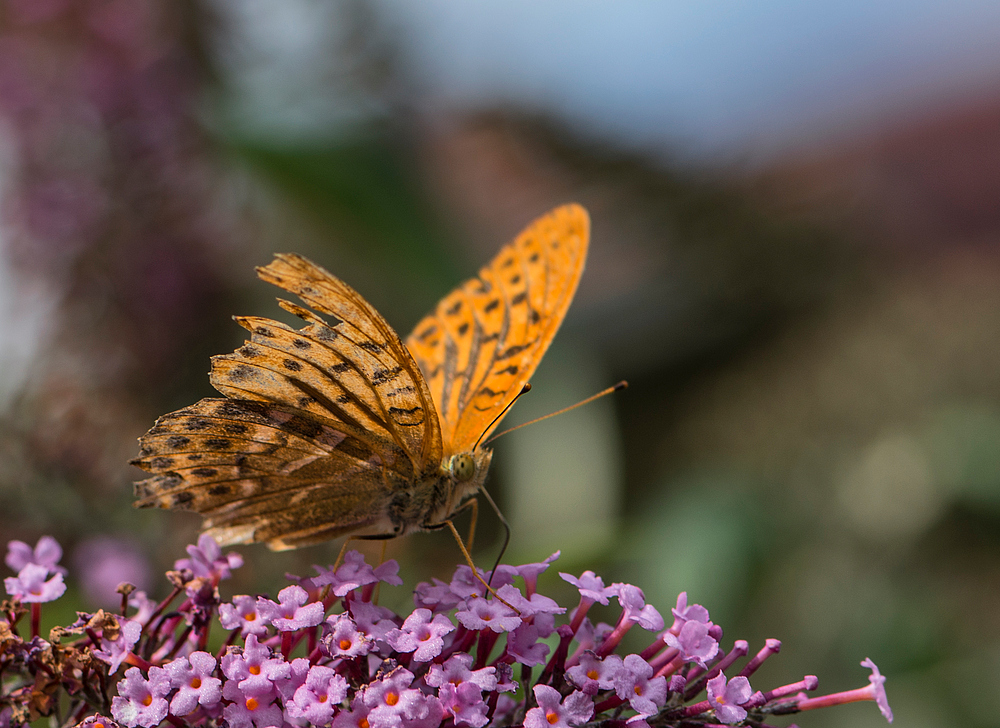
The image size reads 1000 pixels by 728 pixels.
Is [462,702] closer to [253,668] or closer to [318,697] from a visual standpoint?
[318,697]

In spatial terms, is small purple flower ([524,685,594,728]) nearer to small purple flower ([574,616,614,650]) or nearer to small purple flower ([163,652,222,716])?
small purple flower ([574,616,614,650])

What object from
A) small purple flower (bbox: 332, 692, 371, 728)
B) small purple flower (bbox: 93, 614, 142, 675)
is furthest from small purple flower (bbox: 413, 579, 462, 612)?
small purple flower (bbox: 93, 614, 142, 675)

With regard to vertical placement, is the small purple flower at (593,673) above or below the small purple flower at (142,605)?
below

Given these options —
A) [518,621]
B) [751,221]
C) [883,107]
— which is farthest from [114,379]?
[883,107]

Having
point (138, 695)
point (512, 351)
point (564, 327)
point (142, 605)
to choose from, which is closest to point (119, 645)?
point (138, 695)

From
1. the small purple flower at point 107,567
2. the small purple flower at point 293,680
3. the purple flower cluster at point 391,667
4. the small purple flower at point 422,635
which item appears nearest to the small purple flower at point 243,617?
the purple flower cluster at point 391,667

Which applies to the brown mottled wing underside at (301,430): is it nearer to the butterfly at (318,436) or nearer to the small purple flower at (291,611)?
the butterfly at (318,436)
